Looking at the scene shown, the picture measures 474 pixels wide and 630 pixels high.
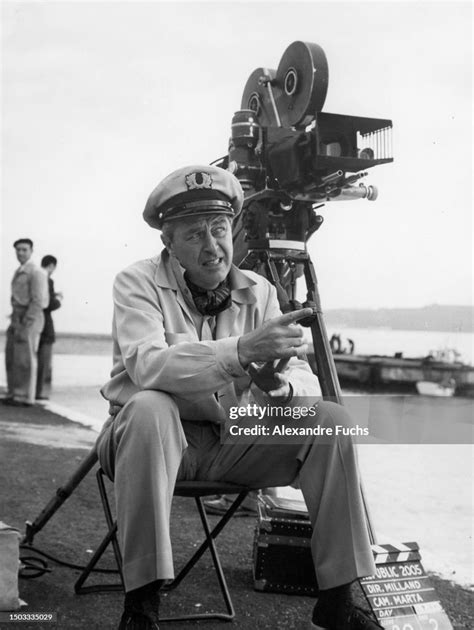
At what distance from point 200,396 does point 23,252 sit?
6.10 m

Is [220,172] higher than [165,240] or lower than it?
higher

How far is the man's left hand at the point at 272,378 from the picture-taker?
84.7 inches

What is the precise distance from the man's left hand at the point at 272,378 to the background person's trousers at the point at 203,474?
122mm

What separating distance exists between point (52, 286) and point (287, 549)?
6.62m

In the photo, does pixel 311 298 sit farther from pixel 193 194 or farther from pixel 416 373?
pixel 416 373

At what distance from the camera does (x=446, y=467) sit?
18.0 ft

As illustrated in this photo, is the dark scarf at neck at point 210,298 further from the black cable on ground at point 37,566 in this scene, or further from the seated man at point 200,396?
the black cable on ground at point 37,566

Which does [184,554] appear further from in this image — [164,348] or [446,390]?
[446,390]

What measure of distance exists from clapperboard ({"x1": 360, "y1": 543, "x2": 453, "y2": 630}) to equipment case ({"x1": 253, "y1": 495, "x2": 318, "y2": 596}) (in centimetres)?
37

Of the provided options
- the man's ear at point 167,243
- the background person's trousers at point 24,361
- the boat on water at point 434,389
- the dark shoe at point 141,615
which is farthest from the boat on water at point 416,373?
the dark shoe at point 141,615

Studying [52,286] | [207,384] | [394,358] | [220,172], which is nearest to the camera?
[207,384]

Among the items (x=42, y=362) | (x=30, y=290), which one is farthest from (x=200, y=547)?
(x=42, y=362)

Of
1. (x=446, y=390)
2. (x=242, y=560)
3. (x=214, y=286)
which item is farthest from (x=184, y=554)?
(x=446, y=390)

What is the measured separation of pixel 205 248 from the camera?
2381mm
